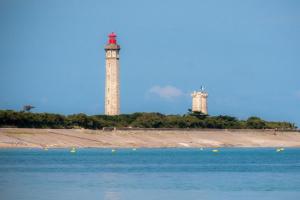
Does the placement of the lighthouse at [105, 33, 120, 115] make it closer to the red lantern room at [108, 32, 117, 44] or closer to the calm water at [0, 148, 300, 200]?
the red lantern room at [108, 32, 117, 44]

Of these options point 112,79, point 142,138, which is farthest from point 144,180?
point 112,79

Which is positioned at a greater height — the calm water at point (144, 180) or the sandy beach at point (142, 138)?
the sandy beach at point (142, 138)

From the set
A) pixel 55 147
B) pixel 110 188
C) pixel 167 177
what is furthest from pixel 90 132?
pixel 110 188

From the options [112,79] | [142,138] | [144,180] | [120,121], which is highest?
[112,79]

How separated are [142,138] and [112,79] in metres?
23.2

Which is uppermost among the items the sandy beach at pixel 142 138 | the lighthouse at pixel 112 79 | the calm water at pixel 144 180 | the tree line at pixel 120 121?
the lighthouse at pixel 112 79

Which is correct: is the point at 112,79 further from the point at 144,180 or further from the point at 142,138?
the point at 144,180

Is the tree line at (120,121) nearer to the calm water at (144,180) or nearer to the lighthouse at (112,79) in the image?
the lighthouse at (112,79)

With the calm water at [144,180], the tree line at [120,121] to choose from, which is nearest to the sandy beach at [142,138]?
the tree line at [120,121]

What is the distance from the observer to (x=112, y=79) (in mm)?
183125

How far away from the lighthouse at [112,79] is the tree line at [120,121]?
308 centimetres

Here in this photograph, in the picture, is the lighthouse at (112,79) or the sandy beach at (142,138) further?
the lighthouse at (112,79)

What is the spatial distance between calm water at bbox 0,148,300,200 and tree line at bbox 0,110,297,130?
52778 mm

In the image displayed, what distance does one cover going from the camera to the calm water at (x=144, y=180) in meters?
60.2
